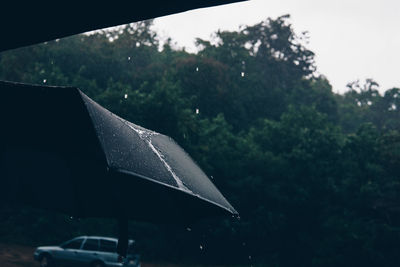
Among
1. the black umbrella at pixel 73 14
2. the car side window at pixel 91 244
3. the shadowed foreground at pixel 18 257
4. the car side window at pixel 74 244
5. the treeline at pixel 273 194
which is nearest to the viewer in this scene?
the black umbrella at pixel 73 14

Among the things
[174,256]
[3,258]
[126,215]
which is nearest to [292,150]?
[174,256]

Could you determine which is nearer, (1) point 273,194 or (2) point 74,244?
(2) point 74,244

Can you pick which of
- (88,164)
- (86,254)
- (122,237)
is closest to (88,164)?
(88,164)

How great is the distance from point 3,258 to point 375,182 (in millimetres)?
19822

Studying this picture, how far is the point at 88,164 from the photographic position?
2939 millimetres

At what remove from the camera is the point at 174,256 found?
23250mm

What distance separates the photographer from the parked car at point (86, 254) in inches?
680

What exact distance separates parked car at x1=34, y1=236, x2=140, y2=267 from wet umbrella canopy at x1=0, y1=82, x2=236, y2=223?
14.6 m

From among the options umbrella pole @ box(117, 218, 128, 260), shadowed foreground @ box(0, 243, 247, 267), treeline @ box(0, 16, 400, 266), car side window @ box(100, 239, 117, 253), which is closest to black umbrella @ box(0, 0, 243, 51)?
umbrella pole @ box(117, 218, 128, 260)

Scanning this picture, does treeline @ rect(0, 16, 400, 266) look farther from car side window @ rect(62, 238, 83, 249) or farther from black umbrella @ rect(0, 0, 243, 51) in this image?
black umbrella @ rect(0, 0, 243, 51)

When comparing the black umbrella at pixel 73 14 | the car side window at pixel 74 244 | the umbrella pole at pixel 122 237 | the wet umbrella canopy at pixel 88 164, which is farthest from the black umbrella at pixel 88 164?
the car side window at pixel 74 244

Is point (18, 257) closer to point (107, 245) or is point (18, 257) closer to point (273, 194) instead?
point (107, 245)

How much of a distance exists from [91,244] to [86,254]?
0.46 metres

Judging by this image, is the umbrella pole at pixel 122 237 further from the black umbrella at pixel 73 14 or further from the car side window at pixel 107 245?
the car side window at pixel 107 245
